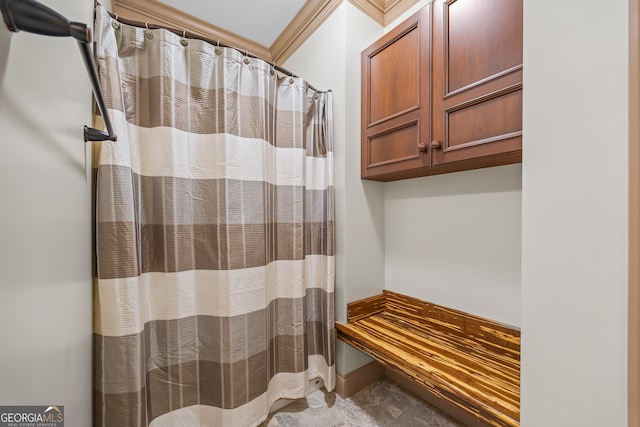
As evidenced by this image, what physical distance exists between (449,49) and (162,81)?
3.95ft

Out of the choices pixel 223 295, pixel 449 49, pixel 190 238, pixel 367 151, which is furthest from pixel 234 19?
pixel 223 295

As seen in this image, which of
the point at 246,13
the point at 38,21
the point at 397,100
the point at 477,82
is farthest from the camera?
the point at 246,13

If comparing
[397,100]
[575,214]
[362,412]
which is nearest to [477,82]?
[397,100]

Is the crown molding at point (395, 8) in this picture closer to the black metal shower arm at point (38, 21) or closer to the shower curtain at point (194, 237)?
the shower curtain at point (194, 237)

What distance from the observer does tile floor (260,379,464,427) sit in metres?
1.20

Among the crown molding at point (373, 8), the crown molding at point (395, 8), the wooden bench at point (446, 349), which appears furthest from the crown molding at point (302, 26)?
the wooden bench at point (446, 349)

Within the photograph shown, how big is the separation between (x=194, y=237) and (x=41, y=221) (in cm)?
63

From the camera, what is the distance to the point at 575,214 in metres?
0.54

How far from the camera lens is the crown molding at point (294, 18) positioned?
1.44 m

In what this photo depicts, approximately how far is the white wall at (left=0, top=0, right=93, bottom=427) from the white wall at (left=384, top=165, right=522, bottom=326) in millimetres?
1443

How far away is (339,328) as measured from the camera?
4.42 ft

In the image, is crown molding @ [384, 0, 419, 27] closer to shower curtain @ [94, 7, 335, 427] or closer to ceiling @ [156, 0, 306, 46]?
ceiling @ [156, 0, 306, 46]

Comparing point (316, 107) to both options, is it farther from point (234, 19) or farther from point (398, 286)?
point (398, 286)

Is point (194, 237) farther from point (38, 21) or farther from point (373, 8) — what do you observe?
point (373, 8)
